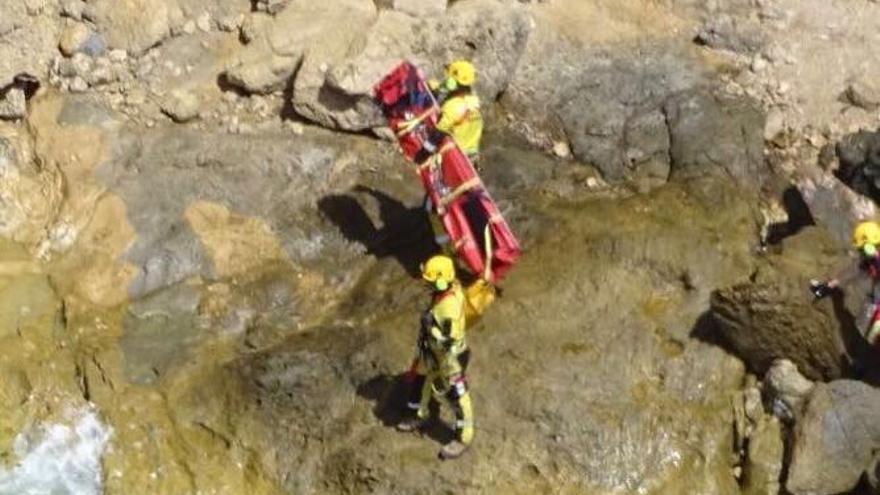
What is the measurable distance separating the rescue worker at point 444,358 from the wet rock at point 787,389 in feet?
9.76

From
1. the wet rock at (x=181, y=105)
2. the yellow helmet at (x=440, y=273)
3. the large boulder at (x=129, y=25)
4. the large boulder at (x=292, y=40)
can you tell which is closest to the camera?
the yellow helmet at (x=440, y=273)

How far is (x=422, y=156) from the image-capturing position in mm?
14906

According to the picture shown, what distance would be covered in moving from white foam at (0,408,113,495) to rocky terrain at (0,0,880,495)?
3cm

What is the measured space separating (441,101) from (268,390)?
3383 millimetres

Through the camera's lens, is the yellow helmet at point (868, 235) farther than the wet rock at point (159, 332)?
No

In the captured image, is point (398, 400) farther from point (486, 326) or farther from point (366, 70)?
point (366, 70)

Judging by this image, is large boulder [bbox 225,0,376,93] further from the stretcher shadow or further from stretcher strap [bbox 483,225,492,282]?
the stretcher shadow

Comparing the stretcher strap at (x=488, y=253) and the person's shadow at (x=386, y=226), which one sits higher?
the stretcher strap at (x=488, y=253)

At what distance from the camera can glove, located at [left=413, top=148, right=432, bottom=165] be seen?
1485 cm

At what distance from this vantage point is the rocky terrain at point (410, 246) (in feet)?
46.1

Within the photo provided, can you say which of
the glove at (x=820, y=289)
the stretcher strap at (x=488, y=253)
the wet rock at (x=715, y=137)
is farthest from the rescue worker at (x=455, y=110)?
the glove at (x=820, y=289)

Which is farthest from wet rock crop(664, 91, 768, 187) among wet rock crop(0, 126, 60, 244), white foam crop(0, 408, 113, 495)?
wet rock crop(0, 126, 60, 244)

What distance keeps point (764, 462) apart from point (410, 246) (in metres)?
4.40

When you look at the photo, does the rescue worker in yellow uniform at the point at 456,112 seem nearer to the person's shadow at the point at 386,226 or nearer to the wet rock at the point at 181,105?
the person's shadow at the point at 386,226
